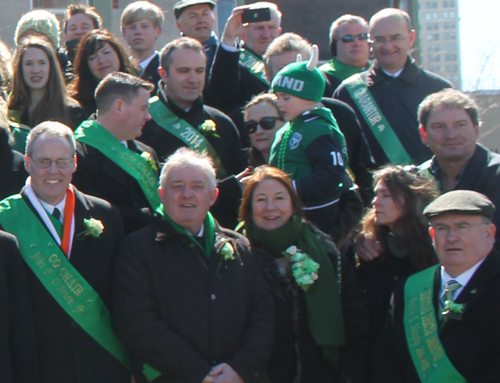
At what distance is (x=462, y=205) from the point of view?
3.42 m

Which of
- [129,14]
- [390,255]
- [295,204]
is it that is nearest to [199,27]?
[129,14]

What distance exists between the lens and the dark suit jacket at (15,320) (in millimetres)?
3240

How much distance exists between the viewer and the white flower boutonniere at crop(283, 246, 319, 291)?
148 inches

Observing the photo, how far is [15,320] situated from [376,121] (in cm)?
309

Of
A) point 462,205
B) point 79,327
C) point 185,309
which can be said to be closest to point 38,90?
point 79,327

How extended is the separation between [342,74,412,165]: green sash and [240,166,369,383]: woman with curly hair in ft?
4.77

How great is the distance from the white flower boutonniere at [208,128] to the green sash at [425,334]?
1879mm

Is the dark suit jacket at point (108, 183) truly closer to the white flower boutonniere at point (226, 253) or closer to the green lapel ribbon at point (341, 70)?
the white flower boutonniere at point (226, 253)

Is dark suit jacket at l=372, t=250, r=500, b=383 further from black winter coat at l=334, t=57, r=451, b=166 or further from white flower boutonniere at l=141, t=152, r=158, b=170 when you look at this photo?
black winter coat at l=334, t=57, r=451, b=166

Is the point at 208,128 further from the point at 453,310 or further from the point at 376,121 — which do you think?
the point at 453,310

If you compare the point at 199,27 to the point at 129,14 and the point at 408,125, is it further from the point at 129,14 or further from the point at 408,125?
the point at 408,125

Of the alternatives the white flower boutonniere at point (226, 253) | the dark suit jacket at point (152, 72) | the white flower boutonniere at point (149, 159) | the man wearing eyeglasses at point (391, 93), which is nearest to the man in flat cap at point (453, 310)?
the white flower boutonniere at point (226, 253)

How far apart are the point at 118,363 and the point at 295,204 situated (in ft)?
4.14

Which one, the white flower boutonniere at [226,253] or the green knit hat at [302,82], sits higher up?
the green knit hat at [302,82]
